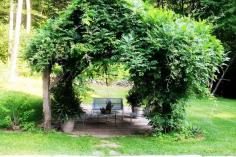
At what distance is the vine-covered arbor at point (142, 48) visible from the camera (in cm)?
1028

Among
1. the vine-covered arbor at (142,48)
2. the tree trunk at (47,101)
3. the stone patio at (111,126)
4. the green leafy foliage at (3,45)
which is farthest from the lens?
the green leafy foliage at (3,45)

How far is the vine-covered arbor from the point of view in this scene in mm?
10281

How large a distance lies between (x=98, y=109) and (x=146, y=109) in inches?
121

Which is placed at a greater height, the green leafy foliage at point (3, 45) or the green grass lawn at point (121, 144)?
the green leafy foliage at point (3, 45)

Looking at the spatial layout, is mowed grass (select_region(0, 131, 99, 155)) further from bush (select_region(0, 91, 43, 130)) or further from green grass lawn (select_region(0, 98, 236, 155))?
bush (select_region(0, 91, 43, 130))

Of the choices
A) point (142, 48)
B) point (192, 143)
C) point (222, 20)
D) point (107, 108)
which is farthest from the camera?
point (222, 20)

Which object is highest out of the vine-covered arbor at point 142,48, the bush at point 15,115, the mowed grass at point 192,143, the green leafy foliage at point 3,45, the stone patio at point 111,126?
the green leafy foliage at point 3,45

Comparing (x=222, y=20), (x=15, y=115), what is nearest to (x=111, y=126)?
(x=15, y=115)

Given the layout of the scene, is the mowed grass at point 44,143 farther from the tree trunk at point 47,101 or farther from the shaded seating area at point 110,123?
the shaded seating area at point 110,123

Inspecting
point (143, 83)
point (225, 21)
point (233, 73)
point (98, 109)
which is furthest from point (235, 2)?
point (143, 83)

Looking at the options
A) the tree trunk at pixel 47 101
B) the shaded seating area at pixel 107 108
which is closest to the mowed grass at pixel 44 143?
the tree trunk at pixel 47 101

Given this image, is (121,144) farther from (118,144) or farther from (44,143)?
(44,143)

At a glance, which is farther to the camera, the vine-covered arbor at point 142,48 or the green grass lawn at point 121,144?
the vine-covered arbor at point 142,48

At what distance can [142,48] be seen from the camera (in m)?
10.7
